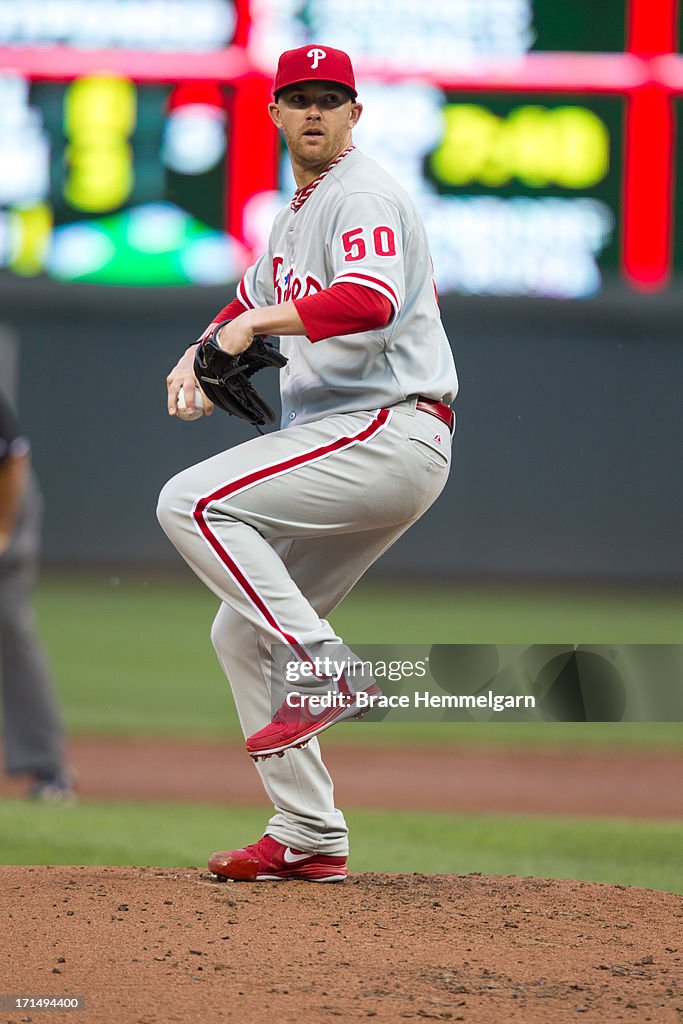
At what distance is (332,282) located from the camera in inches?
109

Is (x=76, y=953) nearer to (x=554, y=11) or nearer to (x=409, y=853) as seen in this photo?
(x=409, y=853)

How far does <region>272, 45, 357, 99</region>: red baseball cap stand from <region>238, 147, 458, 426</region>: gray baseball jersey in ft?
0.54

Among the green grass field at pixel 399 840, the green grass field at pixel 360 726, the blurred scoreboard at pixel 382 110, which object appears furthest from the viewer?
the blurred scoreboard at pixel 382 110

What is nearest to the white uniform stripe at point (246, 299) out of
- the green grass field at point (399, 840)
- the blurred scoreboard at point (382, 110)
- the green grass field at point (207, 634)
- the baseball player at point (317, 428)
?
the baseball player at point (317, 428)

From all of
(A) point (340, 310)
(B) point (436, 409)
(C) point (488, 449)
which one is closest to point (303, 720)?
(B) point (436, 409)

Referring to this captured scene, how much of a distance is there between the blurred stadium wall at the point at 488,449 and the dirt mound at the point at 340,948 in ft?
34.1

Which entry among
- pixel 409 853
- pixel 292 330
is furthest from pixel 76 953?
pixel 409 853

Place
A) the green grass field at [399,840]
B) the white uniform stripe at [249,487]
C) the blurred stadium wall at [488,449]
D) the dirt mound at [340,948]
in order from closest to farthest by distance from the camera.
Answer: the dirt mound at [340,948], the white uniform stripe at [249,487], the green grass field at [399,840], the blurred stadium wall at [488,449]

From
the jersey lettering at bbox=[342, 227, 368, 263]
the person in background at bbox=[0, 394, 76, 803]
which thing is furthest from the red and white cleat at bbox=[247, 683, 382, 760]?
the person in background at bbox=[0, 394, 76, 803]

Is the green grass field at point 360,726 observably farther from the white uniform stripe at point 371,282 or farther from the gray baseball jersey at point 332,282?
the white uniform stripe at point 371,282

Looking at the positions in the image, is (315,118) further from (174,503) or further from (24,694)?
(24,694)

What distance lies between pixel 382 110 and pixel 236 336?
28.8 ft

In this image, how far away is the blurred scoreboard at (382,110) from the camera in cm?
1111

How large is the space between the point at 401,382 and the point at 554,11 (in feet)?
29.8
